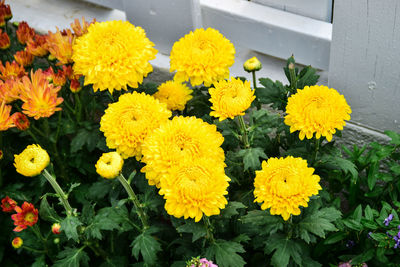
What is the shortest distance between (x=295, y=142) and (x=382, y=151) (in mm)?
287

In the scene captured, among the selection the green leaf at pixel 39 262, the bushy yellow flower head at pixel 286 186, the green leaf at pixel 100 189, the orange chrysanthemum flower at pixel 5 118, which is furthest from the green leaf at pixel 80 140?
the bushy yellow flower head at pixel 286 186

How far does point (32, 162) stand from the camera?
1.27m

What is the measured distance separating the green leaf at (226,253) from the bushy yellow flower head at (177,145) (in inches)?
10.1

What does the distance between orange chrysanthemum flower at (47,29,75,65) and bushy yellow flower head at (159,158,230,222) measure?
0.68m

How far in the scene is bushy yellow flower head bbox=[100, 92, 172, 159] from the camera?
1.37m

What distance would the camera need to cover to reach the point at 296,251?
53.9 inches

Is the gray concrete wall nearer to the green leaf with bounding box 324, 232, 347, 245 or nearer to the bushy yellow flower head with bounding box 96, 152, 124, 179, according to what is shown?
the green leaf with bounding box 324, 232, 347, 245

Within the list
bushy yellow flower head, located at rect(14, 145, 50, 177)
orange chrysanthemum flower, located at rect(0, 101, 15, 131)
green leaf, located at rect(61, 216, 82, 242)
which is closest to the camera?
bushy yellow flower head, located at rect(14, 145, 50, 177)

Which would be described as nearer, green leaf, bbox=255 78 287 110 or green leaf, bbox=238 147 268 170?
green leaf, bbox=238 147 268 170

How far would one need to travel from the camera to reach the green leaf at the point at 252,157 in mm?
1396

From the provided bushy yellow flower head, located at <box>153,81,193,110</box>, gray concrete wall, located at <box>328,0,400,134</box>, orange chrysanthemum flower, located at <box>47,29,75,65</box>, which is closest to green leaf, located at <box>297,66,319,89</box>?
gray concrete wall, located at <box>328,0,400,134</box>

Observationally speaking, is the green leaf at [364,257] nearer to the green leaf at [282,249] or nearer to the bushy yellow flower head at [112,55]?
the green leaf at [282,249]

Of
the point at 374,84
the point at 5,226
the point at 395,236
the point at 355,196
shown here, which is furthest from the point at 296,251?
the point at 5,226

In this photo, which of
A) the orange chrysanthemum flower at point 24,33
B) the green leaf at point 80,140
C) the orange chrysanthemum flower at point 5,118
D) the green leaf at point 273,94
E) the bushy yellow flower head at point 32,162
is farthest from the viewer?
the orange chrysanthemum flower at point 24,33
